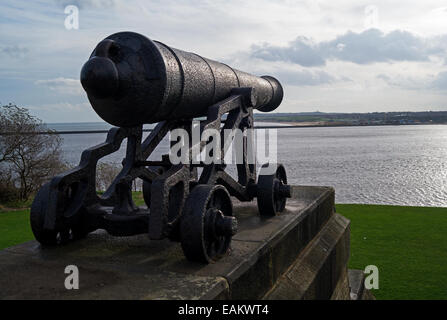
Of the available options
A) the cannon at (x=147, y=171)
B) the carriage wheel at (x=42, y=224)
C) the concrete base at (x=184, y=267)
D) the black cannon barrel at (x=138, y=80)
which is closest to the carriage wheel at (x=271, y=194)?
the cannon at (x=147, y=171)

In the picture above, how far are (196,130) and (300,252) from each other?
180 cm

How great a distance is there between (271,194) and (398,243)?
236 inches

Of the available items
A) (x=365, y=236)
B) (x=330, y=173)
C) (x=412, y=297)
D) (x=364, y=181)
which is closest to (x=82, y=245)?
(x=412, y=297)

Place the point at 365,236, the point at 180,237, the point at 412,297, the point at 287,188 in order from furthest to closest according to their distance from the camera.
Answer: the point at 365,236
the point at 412,297
the point at 287,188
the point at 180,237

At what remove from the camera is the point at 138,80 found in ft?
12.0

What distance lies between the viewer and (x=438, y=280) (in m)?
Result: 7.40

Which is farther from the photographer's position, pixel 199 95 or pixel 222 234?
pixel 199 95

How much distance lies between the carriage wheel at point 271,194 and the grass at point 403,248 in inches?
113

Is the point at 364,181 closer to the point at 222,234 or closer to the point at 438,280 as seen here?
the point at 438,280

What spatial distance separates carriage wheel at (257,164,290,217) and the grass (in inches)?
113

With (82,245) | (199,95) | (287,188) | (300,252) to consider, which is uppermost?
(199,95)

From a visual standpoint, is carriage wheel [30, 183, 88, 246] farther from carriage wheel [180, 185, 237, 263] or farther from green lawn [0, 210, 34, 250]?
green lawn [0, 210, 34, 250]

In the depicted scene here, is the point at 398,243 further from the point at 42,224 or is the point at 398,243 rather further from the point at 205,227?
the point at 42,224

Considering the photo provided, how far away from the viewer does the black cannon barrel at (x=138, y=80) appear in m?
3.53
